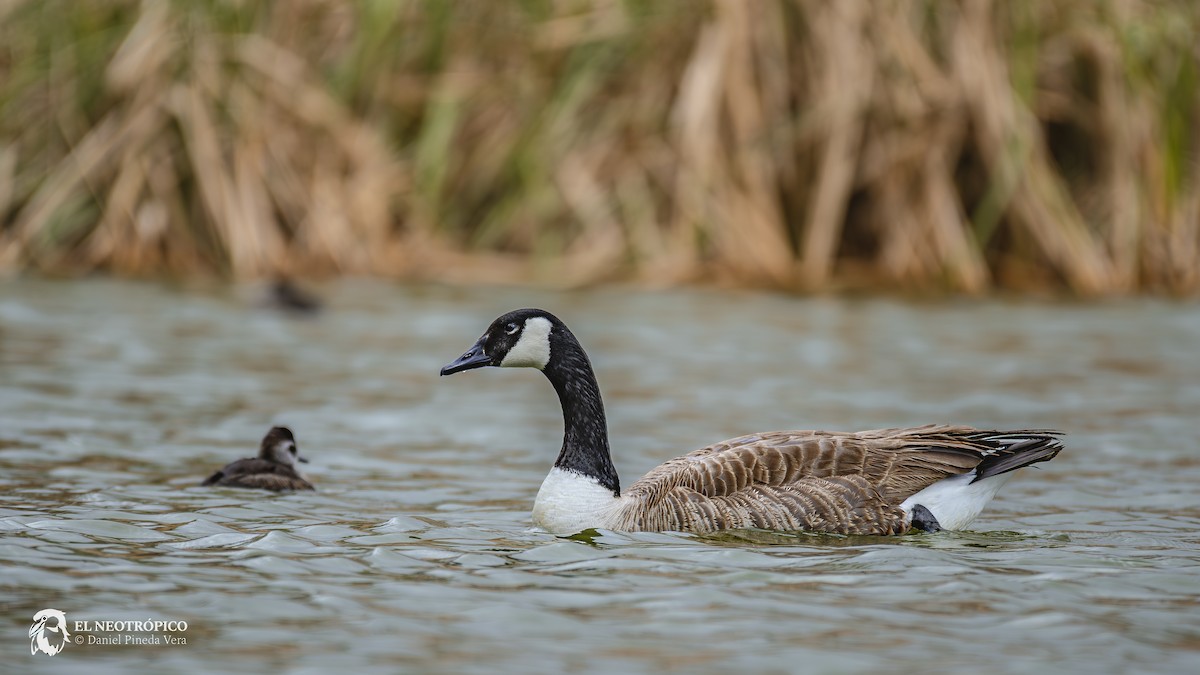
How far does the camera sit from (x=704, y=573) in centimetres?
603

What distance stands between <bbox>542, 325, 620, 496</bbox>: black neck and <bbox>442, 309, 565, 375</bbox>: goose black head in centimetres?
7

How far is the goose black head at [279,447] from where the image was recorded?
8031mm

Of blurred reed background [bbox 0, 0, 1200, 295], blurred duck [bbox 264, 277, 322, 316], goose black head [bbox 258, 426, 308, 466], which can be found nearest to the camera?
goose black head [bbox 258, 426, 308, 466]

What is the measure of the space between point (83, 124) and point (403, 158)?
10.4 ft

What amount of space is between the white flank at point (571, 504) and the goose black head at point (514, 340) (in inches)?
24.1

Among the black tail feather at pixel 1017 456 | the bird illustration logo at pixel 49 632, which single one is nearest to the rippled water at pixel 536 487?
the bird illustration logo at pixel 49 632

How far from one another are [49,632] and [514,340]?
9.45 ft

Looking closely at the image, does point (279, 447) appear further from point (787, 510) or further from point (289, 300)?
point (289, 300)

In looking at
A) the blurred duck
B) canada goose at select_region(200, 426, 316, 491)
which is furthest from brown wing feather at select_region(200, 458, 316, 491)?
the blurred duck

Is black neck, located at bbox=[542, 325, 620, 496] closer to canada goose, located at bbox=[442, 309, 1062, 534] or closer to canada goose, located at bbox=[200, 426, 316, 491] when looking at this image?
canada goose, located at bbox=[442, 309, 1062, 534]

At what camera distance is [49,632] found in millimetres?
4977

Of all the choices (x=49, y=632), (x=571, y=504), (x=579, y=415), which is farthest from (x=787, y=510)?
(x=49, y=632)

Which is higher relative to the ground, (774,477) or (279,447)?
(279,447)

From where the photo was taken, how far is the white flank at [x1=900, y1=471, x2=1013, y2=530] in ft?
23.4
